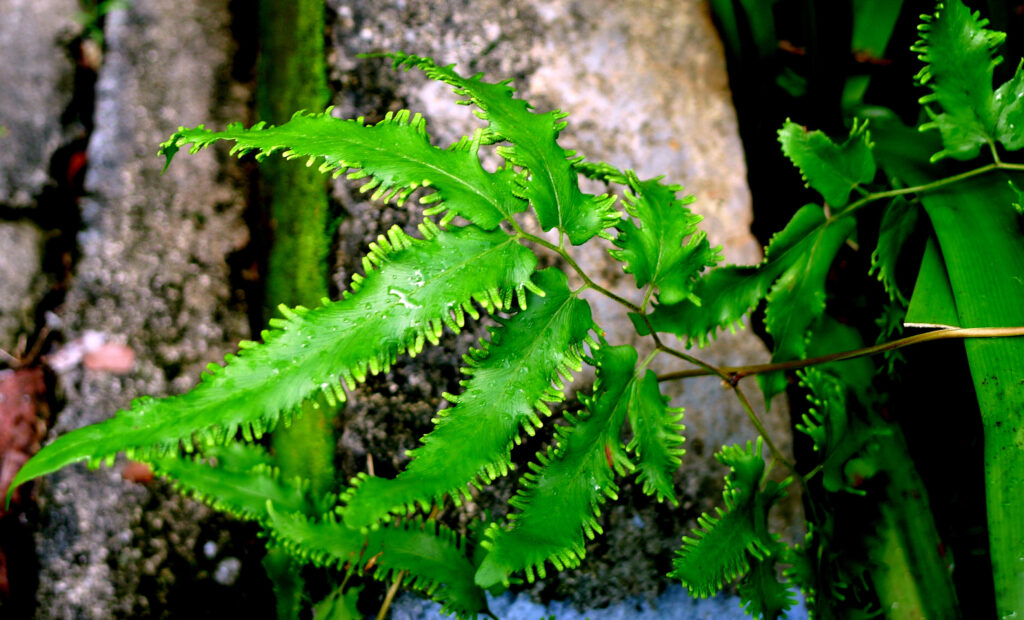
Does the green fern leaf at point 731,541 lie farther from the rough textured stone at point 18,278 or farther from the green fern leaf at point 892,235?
the rough textured stone at point 18,278

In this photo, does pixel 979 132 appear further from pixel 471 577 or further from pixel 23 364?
pixel 23 364

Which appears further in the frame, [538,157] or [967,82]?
[967,82]

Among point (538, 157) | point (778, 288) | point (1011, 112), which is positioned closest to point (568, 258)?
point (538, 157)

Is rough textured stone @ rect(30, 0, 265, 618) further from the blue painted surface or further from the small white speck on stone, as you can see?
the blue painted surface

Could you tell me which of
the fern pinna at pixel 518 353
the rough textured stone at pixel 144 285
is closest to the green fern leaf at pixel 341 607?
the fern pinna at pixel 518 353

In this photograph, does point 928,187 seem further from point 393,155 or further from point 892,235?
point 393,155

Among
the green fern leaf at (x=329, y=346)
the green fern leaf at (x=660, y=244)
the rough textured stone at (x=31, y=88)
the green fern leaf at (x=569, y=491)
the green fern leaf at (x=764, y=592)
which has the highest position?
the rough textured stone at (x=31, y=88)
